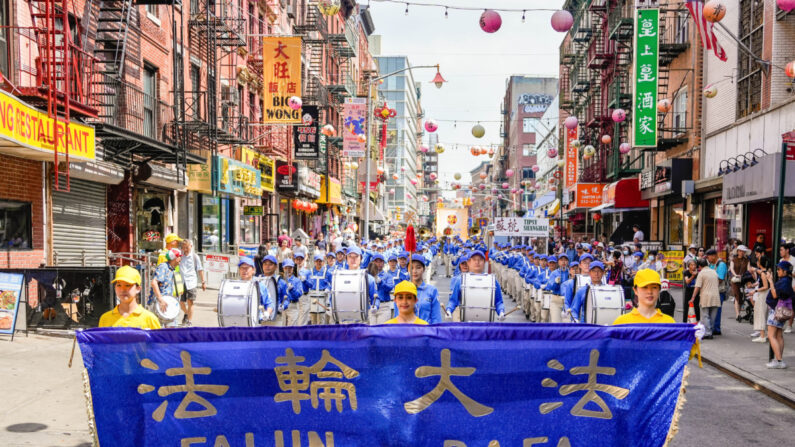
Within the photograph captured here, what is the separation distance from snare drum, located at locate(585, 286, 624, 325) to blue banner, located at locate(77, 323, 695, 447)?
405 cm

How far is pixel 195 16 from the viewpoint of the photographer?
23609 mm

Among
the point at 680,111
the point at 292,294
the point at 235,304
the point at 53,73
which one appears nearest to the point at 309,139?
the point at 680,111

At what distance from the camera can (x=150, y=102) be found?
20016 millimetres

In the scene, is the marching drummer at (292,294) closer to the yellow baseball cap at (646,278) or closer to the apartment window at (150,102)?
the yellow baseball cap at (646,278)

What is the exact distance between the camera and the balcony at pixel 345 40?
41128 mm

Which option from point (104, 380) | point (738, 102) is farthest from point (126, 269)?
point (738, 102)

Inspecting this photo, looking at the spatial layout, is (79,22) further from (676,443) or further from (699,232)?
(699,232)

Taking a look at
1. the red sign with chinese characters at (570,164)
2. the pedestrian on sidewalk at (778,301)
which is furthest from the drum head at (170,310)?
the red sign with chinese characters at (570,164)

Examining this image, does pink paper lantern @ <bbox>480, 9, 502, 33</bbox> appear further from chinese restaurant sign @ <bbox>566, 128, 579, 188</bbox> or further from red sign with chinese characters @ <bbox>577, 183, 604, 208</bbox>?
chinese restaurant sign @ <bbox>566, 128, 579, 188</bbox>

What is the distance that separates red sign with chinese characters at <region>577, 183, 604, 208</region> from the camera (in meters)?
39.8

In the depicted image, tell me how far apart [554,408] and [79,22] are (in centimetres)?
1507

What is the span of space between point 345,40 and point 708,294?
3201 centimetres

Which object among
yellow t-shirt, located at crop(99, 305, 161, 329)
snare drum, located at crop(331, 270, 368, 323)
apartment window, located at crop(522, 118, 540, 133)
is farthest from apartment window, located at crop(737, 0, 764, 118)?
apartment window, located at crop(522, 118, 540, 133)

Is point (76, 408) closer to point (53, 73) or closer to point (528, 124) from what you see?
point (53, 73)
